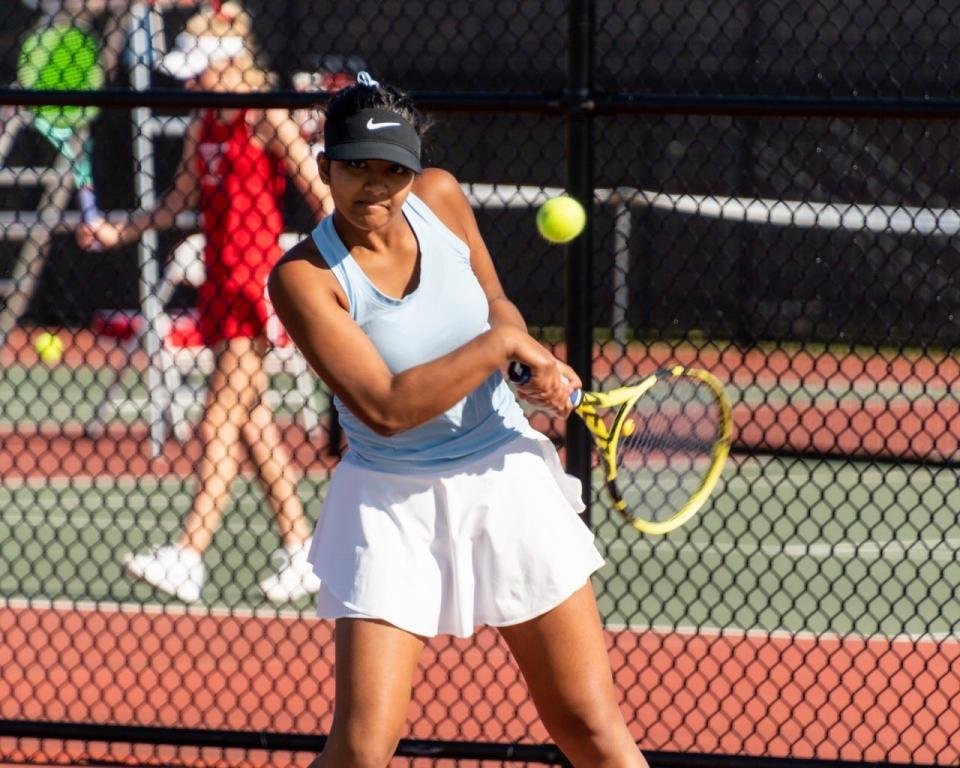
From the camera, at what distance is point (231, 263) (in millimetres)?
5508

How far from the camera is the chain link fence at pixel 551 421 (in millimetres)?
4305

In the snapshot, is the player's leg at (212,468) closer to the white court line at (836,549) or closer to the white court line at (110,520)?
the white court line at (110,520)

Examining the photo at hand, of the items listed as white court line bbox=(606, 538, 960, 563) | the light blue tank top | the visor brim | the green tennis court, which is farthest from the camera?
white court line bbox=(606, 538, 960, 563)

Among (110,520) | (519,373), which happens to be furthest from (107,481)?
(519,373)

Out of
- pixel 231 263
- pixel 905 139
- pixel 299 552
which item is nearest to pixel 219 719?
pixel 299 552

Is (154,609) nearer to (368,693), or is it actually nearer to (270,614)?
(270,614)

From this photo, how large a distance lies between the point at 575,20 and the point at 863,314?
7261 millimetres

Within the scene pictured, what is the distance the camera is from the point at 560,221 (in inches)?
134

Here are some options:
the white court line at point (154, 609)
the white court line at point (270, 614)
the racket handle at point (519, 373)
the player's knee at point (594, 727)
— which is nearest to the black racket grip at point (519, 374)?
the racket handle at point (519, 373)

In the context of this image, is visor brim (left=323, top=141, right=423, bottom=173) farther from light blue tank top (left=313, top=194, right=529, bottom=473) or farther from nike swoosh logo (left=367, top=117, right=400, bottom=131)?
light blue tank top (left=313, top=194, right=529, bottom=473)

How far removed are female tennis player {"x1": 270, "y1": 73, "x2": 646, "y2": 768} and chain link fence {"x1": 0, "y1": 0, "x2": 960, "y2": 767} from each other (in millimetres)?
539

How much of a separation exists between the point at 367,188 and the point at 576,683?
940 millimetres

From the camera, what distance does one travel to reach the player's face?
114 inches

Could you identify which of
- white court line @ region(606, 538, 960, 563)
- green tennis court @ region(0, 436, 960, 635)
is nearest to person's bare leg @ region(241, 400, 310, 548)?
green tennis court @ region(0, 436, 960, 635)
